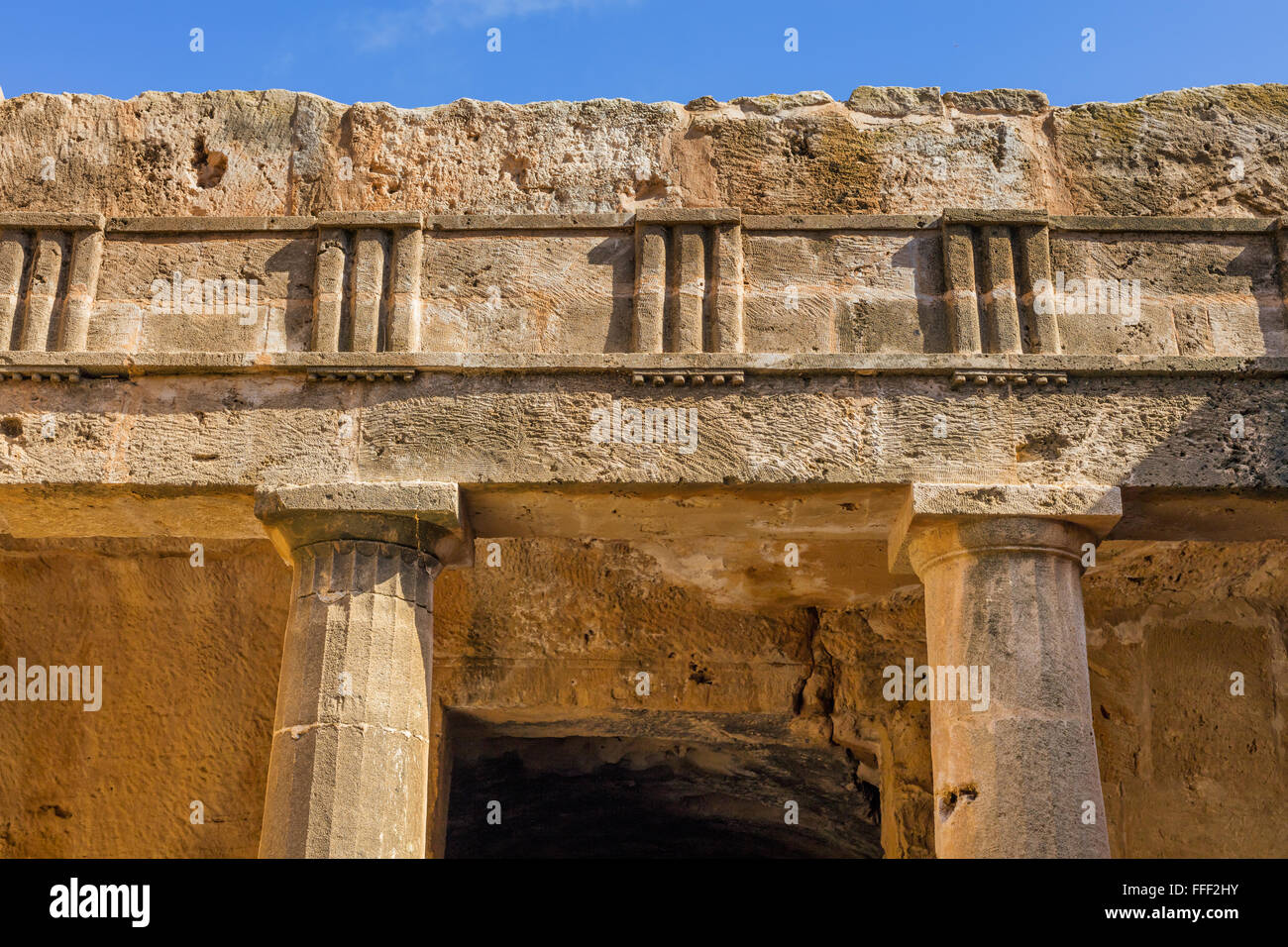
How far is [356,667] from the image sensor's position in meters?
6.40

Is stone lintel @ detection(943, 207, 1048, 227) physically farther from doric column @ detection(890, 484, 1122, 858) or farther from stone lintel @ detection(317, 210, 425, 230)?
stone lintel @ detection(317, 210, 425, 230)

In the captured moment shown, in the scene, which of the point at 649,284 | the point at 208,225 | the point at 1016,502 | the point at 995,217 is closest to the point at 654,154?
the point at 649,284

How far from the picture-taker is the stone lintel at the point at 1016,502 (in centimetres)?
664

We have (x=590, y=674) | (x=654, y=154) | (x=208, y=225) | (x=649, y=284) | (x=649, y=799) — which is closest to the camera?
(x=649, y=284)

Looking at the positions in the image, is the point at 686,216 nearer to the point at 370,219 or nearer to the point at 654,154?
the point at 654,154

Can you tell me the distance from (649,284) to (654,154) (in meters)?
1.50

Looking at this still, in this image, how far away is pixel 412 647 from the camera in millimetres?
6617

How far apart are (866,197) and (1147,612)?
10.3 ft

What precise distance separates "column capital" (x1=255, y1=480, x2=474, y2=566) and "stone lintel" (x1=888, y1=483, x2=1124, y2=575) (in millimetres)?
2295

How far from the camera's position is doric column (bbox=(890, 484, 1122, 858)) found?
6.07 meters

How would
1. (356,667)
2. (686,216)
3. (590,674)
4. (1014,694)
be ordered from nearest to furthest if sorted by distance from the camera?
(1014,694)
(356,667)
(686,216)
(590,674)

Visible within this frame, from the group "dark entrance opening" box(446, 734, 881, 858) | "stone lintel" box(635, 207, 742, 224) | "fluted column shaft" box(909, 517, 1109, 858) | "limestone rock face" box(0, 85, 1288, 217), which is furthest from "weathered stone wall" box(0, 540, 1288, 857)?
"stone lintel" box(635, 207, 742, 224)
